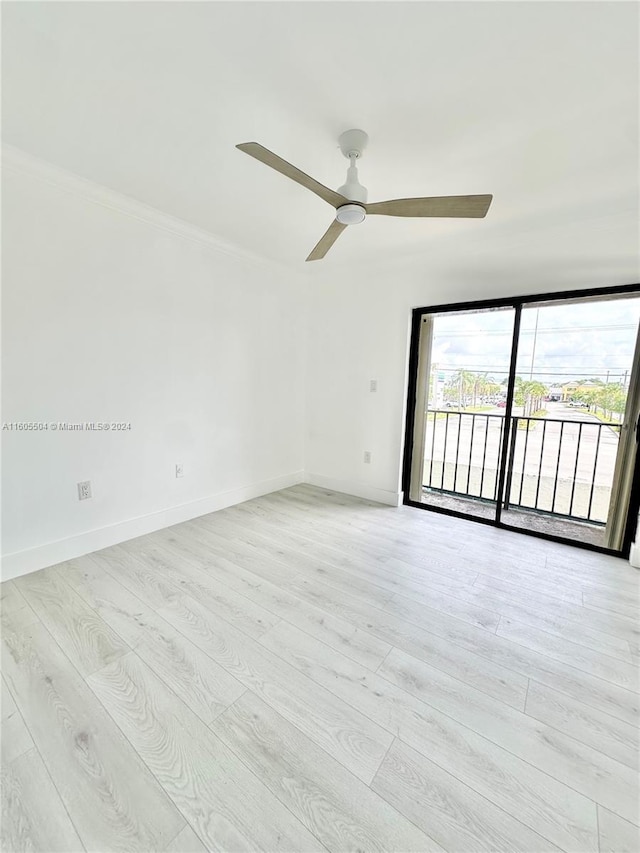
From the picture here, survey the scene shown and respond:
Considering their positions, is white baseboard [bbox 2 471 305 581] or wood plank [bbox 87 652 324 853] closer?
wood plank [bbox 87 652 324 853]

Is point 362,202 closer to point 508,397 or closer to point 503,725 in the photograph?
point 508,397

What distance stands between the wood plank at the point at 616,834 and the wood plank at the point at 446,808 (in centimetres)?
17

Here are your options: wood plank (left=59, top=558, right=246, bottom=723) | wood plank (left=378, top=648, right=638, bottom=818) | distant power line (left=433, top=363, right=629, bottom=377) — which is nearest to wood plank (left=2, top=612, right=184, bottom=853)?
wood plank (left=59, top=558, right=246, bottom=723)

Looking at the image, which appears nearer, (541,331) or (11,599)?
(11,599)

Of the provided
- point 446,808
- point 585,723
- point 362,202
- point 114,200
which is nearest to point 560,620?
point 585,723

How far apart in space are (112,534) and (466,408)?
3.48 metres

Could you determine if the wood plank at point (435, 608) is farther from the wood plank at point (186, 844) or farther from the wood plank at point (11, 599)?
the wood plank at point (11, 599)

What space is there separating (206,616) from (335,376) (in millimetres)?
→ 2675

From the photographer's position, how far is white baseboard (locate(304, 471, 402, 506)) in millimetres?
3594

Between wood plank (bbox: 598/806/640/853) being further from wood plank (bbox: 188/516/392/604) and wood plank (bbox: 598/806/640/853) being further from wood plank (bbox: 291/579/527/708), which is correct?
wood plank (bbox: 188/516/392/604)

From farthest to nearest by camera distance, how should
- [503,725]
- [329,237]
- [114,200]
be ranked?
[114,200]
[329,237]
[503,725]

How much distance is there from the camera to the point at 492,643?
172 cm

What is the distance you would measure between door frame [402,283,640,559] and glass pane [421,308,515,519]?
4.3 inches

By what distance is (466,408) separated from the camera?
3.80 meters
